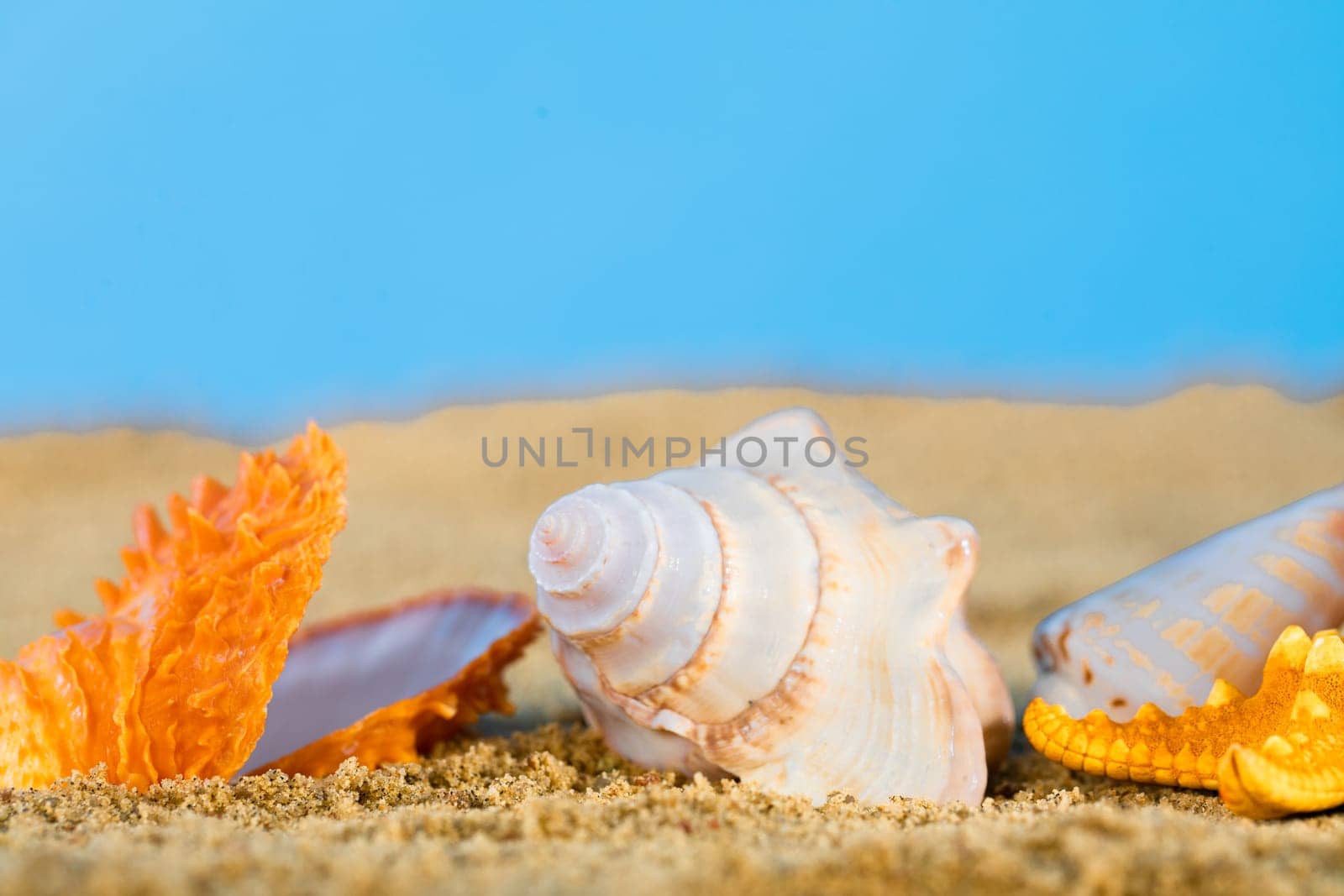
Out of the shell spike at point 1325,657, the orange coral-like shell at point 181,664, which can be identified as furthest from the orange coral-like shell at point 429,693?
the shell spike at point 1325,657

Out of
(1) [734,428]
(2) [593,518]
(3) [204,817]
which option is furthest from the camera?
(1) [734,428]

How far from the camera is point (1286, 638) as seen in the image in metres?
1.43

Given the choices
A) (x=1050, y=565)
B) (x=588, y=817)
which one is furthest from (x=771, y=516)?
(x=1050, y=565)

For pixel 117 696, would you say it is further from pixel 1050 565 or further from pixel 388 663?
pixel 1050 565

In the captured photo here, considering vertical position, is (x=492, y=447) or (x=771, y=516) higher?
(x=771, y=516)

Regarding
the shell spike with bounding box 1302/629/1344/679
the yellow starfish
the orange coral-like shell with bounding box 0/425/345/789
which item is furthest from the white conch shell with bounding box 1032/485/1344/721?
the orange coral-like shell with bounding box 0/425/345/789

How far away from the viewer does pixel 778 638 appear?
1569 millimetres

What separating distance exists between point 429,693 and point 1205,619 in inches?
47.7

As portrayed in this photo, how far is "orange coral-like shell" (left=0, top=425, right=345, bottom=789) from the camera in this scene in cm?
143

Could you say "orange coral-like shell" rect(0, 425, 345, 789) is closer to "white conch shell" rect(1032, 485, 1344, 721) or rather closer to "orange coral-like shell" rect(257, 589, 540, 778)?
"orange coral-like shell" rect(257, 589, 540, 778)

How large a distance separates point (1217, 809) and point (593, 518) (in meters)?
0.90

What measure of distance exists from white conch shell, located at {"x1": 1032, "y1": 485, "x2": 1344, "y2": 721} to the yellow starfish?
64 millimetres

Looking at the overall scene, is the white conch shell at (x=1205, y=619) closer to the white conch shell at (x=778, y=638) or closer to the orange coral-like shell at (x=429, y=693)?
the white conch shell at (x=778, y=638)

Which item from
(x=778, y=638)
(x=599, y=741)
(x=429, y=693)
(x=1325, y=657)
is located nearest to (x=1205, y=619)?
(x=1325, y=657)
